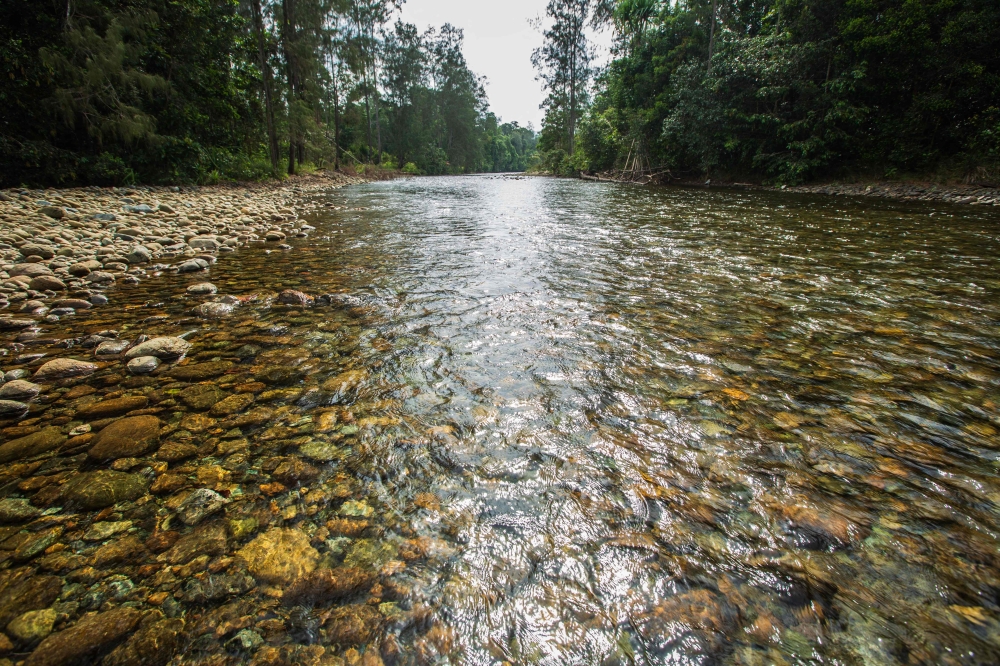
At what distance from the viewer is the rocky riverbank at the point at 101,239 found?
3.83 meters

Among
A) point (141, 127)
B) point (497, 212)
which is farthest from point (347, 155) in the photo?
point (497, 212)

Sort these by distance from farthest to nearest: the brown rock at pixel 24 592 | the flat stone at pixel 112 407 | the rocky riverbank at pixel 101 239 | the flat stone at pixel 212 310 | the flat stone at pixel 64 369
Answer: the rocky riverbank at pixel 101 239 → the flat stone at pixel 212 310 → the flat stone at pixel 64 369 → the flat stone at pixel 112 407 → the brown rock at pixel 24 592

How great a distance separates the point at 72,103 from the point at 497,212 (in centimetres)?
999

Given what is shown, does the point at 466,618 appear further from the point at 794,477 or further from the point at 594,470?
the point at 794,477

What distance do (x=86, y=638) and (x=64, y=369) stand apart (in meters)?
2.13

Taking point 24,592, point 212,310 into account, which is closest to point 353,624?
point 24,592

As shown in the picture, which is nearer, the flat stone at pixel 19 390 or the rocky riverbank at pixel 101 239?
the flat stone at pixel 19 390

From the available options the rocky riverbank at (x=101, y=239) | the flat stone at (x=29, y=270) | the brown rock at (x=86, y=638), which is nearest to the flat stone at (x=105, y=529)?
the brown rock at (x=86, y=638)

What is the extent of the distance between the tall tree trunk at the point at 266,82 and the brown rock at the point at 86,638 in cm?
1989

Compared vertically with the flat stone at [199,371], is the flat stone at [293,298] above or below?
above

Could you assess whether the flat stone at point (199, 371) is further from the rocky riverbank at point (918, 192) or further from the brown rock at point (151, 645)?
the rocky riverbank at point (918, 192)

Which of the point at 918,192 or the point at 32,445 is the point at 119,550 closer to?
the point at 32,445

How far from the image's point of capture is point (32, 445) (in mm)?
1903

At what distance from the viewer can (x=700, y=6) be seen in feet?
71.3
